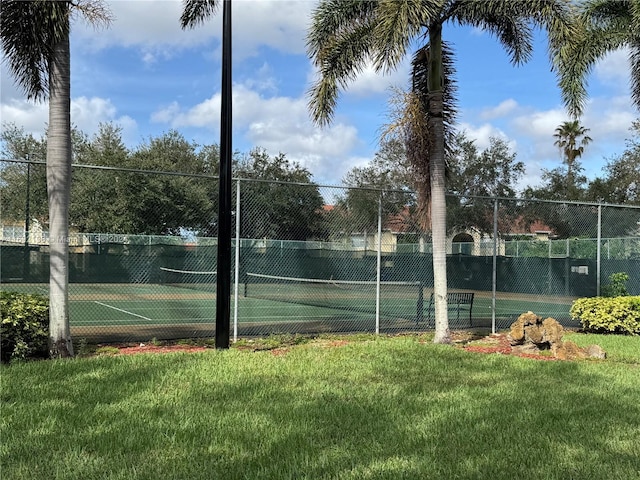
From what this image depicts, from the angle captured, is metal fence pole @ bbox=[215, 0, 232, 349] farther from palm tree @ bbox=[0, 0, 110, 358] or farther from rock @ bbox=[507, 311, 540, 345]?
rock @ bbox=[507, 311, 540, 345]

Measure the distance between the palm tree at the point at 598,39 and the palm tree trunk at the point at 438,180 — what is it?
2961 mm

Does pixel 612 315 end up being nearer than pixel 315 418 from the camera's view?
No

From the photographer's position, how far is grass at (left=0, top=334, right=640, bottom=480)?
3898 mm

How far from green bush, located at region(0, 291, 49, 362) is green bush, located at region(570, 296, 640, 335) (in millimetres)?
10575

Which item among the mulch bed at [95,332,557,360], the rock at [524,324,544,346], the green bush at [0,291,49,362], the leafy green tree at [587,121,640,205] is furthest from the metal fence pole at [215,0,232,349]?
the leafy green tree at [587,121,640,205]

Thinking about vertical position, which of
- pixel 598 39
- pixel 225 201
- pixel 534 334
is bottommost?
pixel 534 334

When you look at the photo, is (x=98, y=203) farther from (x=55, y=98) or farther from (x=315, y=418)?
(x=315, y=418)

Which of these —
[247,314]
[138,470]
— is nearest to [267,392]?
[138,470]

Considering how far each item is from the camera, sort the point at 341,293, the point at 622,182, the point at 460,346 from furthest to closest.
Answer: the point at 622,182 → the point at 341,293 → the point at 460,346

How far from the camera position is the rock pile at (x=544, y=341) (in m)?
8.92

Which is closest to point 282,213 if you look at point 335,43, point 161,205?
point 161,205

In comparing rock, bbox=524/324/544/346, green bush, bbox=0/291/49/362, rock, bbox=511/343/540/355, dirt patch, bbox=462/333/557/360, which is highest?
green bush, bbox=0/291/49/362

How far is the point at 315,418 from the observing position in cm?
500

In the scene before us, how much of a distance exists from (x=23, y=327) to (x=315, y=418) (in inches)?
174
